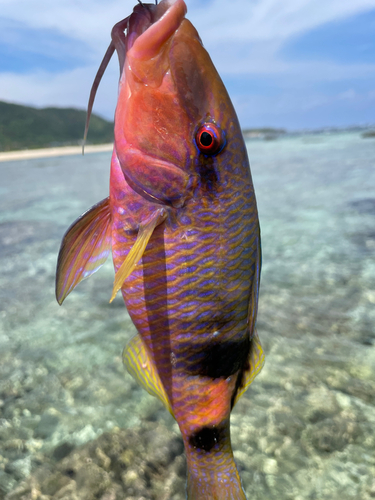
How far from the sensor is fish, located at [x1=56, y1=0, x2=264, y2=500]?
118 centimetres

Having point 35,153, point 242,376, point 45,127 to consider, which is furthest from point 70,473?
point 45,127

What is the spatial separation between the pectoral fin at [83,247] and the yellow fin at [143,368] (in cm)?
36

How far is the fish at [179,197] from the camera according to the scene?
118 centimetres

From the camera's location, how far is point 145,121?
1193 mm

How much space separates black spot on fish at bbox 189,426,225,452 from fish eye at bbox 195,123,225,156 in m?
1.07

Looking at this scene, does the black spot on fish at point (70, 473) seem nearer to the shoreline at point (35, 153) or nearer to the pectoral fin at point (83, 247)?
the pectoral fin at point (83, 247)

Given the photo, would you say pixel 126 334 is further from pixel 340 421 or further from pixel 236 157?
pixel 236 157

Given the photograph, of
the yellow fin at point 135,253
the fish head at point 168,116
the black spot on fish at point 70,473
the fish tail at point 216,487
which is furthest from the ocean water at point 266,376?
the fish head at point 168,116

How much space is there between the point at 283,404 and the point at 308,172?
15087 mm

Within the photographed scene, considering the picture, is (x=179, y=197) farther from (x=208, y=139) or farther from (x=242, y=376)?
(x=242, y=376)

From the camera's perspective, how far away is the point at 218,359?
1.35m

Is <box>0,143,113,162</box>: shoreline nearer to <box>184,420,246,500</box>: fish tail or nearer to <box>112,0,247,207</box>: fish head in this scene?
<box>112,0,247,207</box>: fish head

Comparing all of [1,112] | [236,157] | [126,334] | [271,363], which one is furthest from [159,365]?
[1,112]

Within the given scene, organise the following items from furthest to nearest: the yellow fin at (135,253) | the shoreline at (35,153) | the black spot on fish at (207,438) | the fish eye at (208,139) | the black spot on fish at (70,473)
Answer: the shoreline at (35,153)
the black spot on fish at (70,473)
the black spot on fish at (207,438)
the fish eye at (208,139)
the yellow fin at (135,253)
